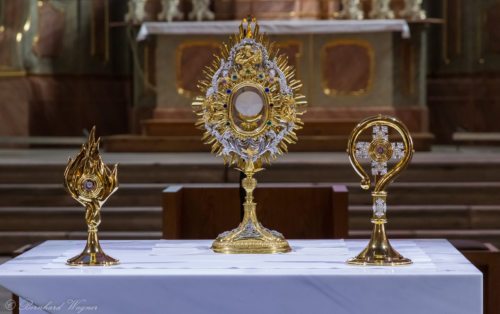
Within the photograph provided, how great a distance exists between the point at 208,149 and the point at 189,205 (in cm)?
573

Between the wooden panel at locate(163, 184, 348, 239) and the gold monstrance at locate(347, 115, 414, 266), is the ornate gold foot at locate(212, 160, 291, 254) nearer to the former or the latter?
the gold monstrance at locate(347, 115, 414, 266)

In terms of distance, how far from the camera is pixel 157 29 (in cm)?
1219

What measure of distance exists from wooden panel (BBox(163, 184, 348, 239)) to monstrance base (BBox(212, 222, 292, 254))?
214 cm

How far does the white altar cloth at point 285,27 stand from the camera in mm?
11812

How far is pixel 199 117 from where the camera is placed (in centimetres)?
855

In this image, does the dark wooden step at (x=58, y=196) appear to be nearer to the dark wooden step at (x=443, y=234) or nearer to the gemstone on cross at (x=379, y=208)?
the dark wooden step at (x=443, y=234)

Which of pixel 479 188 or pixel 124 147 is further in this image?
pixel 124 147

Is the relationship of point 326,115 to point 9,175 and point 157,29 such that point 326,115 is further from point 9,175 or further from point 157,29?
point 9,175

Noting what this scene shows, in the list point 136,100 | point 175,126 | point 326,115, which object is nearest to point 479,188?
point 326,115

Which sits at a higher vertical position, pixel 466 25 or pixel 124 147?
pixel 466 25

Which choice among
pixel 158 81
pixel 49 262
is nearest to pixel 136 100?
pixel 158 81
